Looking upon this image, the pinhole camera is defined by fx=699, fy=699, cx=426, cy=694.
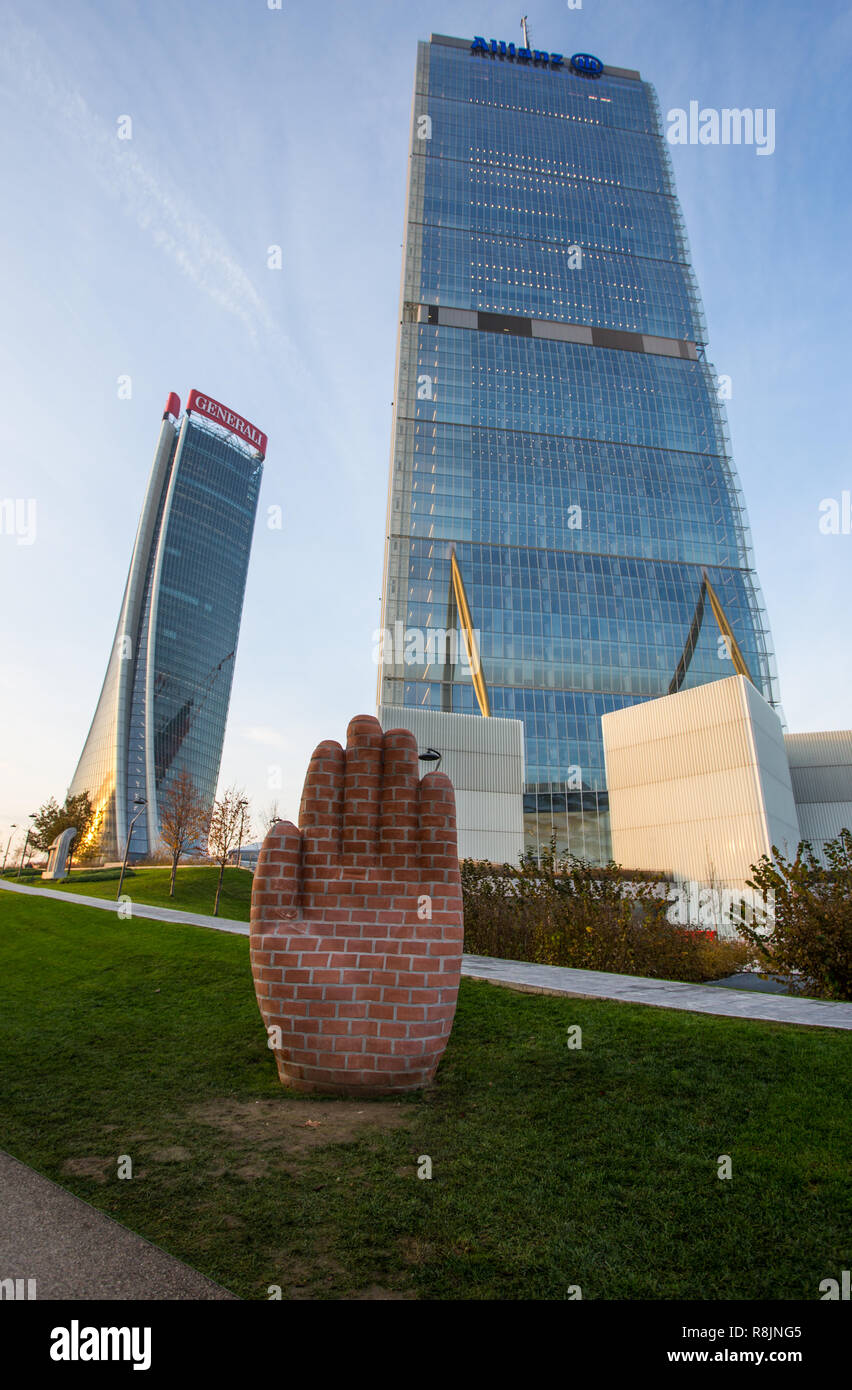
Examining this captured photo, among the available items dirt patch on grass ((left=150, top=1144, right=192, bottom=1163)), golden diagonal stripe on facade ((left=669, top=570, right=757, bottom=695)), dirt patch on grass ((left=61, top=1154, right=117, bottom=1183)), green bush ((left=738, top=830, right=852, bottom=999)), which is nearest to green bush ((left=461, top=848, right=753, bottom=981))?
green bush ((left=738, top=830, right=852, bottom=999))

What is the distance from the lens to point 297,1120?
16.5ft

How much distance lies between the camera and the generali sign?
139250mm

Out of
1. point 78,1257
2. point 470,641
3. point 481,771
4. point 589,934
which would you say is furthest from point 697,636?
point 78,1257

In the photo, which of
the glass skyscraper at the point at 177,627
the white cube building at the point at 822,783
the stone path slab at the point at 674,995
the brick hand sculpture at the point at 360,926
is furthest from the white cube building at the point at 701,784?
the glass skyscraper at the point at 177,627

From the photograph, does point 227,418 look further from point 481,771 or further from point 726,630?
point 481,771

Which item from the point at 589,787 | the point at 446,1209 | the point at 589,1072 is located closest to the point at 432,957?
the point at 589,1072

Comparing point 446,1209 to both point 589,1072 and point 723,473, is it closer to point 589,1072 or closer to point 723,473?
point 589,1072

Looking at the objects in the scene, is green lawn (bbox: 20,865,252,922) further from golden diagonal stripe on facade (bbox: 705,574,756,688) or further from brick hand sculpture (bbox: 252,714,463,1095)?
golden diagonal stripe on facade (bbox: 705,574,756,688)

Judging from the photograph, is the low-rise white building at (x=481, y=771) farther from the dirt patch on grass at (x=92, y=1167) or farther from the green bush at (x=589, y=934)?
the dirt patch on grass at (x=92, y=1167)

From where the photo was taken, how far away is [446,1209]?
377cm

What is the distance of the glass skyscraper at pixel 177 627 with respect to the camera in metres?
106

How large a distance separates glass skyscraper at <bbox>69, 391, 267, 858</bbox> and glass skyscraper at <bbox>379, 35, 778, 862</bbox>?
52449 millimetres

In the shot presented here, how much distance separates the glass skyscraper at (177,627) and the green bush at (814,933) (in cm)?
9632

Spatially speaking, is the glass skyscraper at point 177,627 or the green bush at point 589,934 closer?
the green bush at point 589,934
